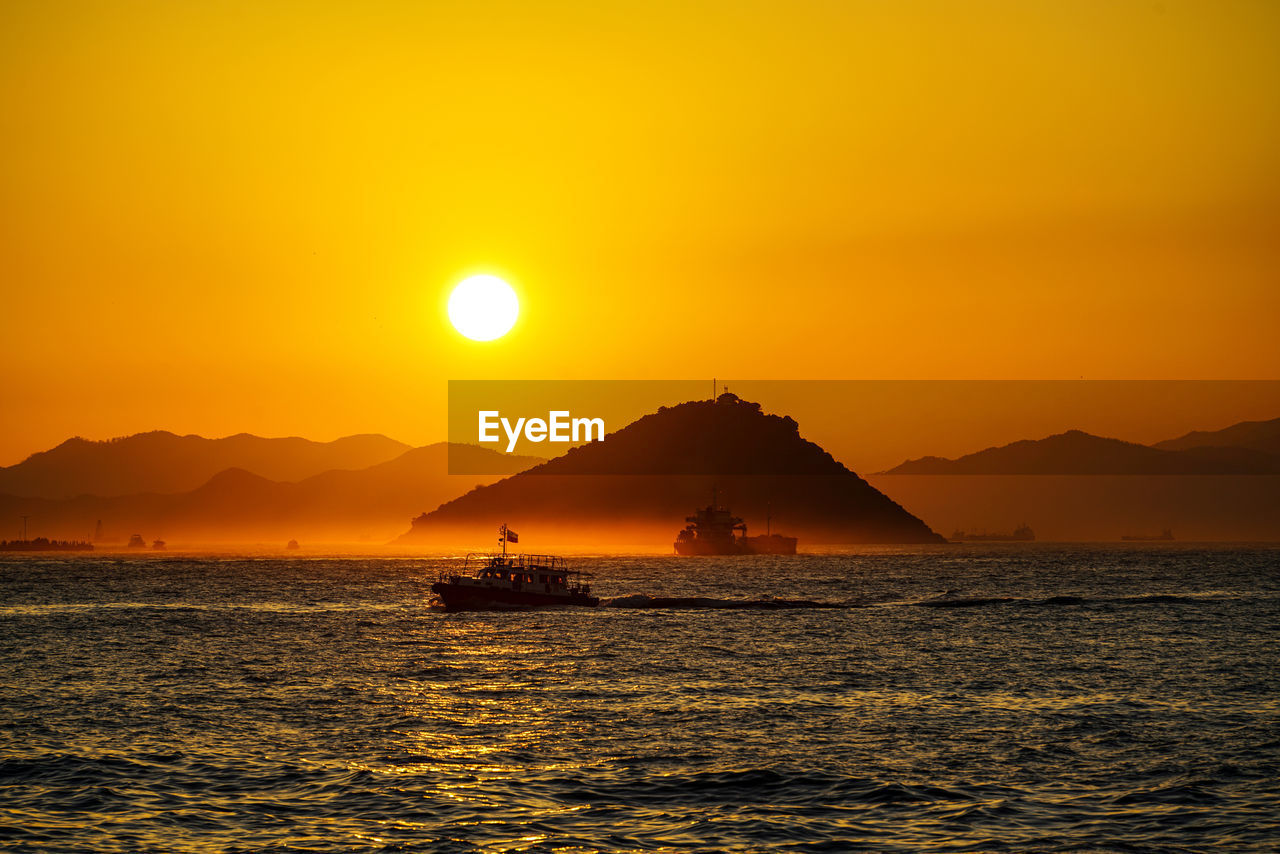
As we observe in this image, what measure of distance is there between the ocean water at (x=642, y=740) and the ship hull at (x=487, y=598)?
25961mm

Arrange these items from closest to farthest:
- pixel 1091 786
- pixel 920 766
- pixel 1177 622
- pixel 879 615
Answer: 1. pixel 1091 786
2. pixel 920 766
3. pixel 1177 622
4. pixel 879 615

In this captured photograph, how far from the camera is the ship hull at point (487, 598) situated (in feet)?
408

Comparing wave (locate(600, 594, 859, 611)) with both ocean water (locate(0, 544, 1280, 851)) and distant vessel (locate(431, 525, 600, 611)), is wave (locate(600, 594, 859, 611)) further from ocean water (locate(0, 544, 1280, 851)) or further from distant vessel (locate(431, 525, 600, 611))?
ocean water (locate(0, 544, 1280, 851))

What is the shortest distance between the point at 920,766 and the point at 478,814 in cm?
1469

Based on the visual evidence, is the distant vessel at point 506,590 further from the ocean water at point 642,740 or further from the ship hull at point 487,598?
the ocean water at point 642,740

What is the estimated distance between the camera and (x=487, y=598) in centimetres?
12544

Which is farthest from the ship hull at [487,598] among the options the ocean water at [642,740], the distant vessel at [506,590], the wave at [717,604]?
the ocean water at [642,740]

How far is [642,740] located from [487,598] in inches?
3179

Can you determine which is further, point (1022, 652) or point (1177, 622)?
point (1177, 622)

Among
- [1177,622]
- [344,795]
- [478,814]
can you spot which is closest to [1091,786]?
[478,814]

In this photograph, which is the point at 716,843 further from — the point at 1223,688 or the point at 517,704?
the point at 1223,688

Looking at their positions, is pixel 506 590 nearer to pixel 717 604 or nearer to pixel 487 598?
pixel 487 598

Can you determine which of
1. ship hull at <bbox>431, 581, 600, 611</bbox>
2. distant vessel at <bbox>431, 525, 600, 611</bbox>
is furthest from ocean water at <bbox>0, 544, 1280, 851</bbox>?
distant vessel at <bbox>431, 525, 600, 611</bbox>

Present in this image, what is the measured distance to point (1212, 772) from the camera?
40.7 metres
